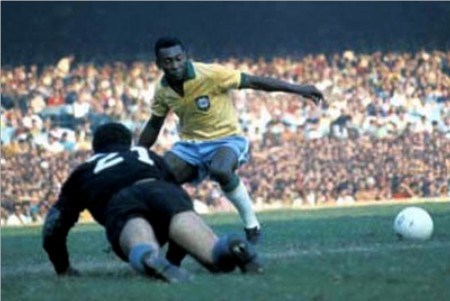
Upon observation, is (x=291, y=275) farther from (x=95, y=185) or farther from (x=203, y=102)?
(x=203, y=102)

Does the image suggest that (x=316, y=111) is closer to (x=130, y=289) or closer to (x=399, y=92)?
(x=399, y=92)

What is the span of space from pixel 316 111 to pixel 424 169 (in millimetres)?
2780

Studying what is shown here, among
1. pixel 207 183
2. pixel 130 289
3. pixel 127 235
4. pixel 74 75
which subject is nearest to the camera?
pixel 130 289

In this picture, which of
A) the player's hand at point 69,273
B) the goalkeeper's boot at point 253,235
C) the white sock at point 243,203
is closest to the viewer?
the player's hand at point 69,273

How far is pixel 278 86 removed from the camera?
11.2 m

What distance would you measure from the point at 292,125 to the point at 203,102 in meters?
18.3

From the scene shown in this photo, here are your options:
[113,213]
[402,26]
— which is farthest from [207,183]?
[113,213]

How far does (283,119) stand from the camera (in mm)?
30516

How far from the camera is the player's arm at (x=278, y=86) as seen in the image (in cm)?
1106

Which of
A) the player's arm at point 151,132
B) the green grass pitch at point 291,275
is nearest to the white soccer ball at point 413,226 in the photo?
the green grass pitch at point 291,275

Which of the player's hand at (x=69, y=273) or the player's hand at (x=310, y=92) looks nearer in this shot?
the player's hand at (x=69, y=273)

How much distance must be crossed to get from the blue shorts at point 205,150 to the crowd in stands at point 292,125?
51.1 feet

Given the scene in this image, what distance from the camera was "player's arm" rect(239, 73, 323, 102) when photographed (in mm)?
11062

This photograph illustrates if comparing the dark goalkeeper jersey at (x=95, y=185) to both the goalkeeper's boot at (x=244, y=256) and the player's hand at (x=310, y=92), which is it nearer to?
the goalkeeper's boot at (x=244, y=256)
